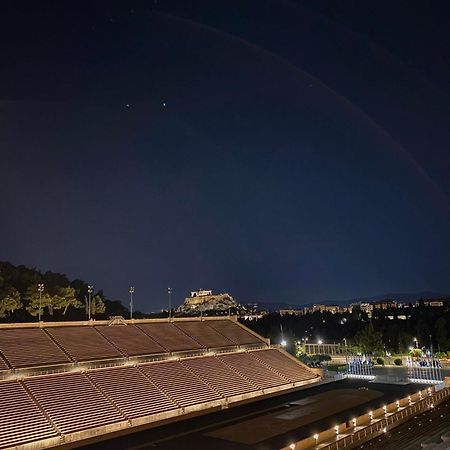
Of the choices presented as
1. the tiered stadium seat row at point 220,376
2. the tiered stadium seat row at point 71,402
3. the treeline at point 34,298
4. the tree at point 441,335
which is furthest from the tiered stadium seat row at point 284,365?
the tree at point 441,335

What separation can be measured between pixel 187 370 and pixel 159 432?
8.56 meters

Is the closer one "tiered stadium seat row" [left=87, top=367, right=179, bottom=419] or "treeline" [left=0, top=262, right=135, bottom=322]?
"tiered stadium seat row" [left=87, top=367, right=179, bottom=419]

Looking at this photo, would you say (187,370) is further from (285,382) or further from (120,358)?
(285,382)

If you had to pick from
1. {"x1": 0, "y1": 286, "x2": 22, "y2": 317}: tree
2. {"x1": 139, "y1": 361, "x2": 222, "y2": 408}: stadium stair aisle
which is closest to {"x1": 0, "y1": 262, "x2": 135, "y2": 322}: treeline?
{"x1": 0, "y1": 286, "x2": 22, "y2": 317}: tree

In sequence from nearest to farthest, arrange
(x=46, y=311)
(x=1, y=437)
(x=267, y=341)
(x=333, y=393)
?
(x=1, y=437), (x=333, y=393), (x=267, y=341), (x=46, y=311)

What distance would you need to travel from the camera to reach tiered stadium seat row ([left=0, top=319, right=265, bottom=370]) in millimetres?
29117

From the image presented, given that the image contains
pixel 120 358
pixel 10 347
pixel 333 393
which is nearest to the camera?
pixel 10 347

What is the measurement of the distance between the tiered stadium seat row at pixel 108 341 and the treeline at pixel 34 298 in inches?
665

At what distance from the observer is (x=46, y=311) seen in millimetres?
63781

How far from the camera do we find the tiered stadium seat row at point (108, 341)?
29117 mm

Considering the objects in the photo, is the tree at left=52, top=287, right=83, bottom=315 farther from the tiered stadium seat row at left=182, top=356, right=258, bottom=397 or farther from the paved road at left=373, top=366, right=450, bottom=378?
the paved road at left=373, top=366, right=450, bottom=378

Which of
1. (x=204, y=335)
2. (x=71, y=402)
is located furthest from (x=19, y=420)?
(x=204, y=335)

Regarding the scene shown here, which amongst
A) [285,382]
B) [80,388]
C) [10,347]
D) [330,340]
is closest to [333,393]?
[285,382]

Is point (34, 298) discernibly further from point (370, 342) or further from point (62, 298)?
point (370, 342)
